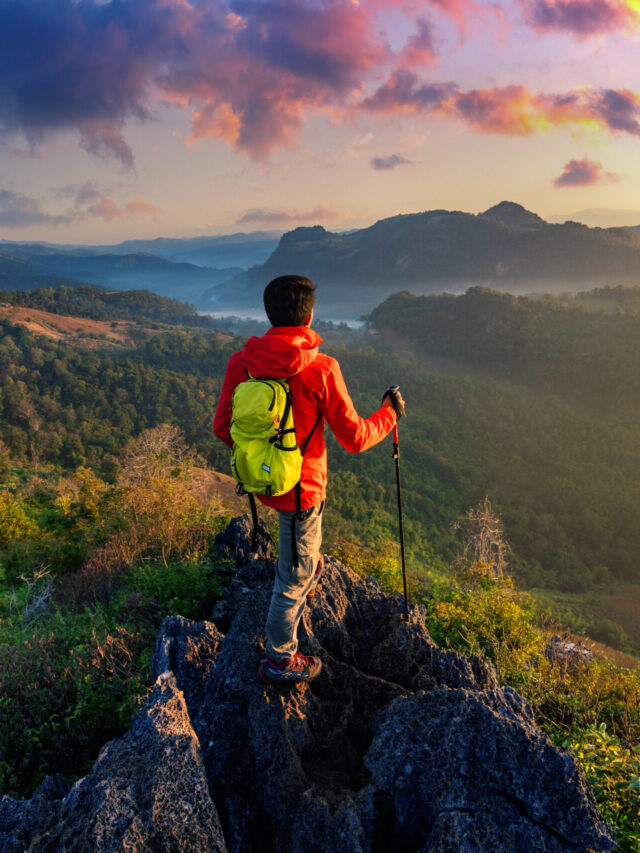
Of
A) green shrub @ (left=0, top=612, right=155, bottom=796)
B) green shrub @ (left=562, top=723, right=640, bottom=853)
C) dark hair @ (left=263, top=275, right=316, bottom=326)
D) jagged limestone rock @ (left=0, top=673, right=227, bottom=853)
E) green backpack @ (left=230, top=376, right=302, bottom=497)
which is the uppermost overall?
dark hair @ (left=263, top=275, right=316, bottom=326)

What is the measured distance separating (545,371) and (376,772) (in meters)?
64.1

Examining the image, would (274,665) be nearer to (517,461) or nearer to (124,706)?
(124,706)

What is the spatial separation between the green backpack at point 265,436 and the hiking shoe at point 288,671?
144cm

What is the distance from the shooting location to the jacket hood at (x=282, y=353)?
2611 millimetres

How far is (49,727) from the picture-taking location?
3545 mm

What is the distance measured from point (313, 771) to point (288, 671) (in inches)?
24.3

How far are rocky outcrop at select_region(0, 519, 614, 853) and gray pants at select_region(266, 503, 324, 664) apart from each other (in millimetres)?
386

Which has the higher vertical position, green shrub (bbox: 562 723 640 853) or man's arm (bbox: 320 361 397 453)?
man's arm (bbox: 320 361 397 453)

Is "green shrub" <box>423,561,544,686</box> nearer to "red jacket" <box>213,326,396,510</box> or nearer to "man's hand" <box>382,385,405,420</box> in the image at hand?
"man's hand" <box>382,385,405,420</box>

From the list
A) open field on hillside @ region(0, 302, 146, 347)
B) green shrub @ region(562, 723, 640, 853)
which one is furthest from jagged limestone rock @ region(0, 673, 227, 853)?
open field on hillside @ region(0, 302, 146, 347)

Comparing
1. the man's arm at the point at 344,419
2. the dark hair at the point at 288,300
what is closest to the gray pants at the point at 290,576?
the man's arm at the point at 344,419

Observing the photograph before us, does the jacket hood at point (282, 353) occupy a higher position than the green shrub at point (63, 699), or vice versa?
the jacket hood at point (282, 353)

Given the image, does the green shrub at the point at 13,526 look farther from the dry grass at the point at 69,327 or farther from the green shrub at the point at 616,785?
the dry grass at the point at 69,327

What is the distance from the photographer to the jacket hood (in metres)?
2.61
